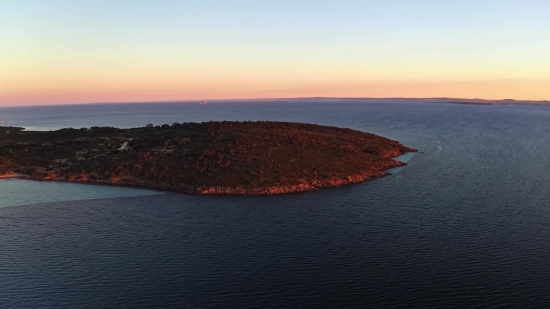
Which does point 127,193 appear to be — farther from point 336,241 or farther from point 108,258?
point 336,241

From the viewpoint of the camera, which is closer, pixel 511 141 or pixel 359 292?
pixel 359 292

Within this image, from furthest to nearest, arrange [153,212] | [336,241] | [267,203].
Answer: [267,203] < [153,212] < [336,241]

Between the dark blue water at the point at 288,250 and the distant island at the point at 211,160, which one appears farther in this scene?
the distant island at the point at 211,160

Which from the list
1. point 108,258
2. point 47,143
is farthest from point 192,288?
point 47,143

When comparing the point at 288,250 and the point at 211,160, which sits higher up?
the point at 211,160

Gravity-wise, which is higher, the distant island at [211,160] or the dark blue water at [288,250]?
the distant island at [211,160]
